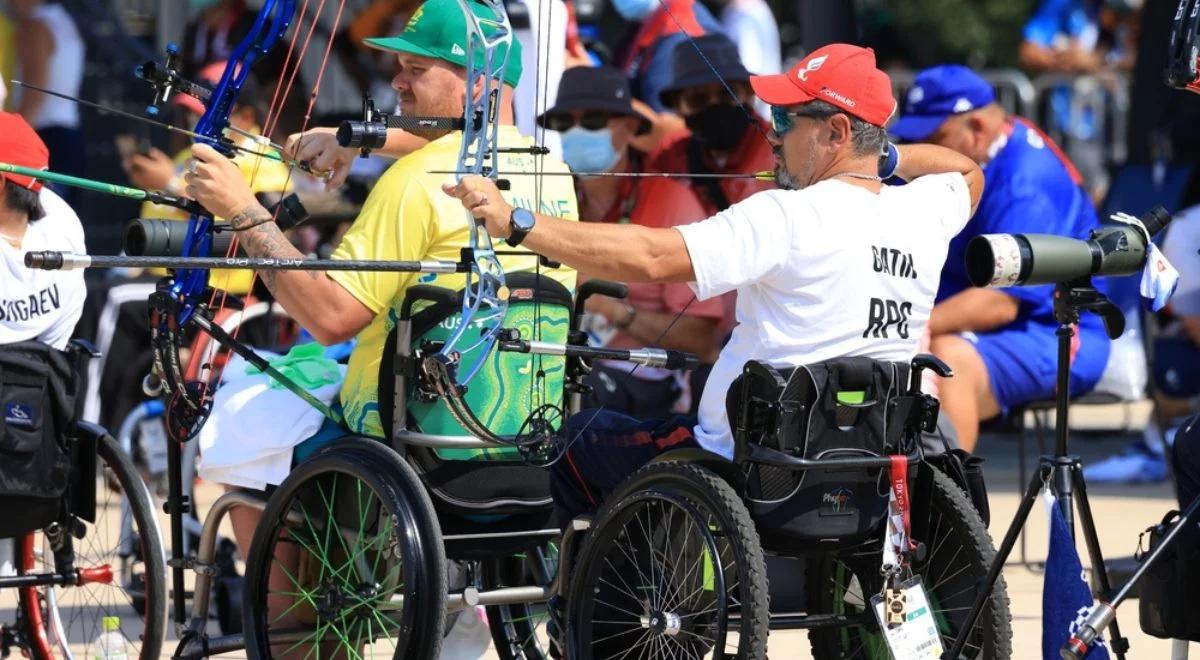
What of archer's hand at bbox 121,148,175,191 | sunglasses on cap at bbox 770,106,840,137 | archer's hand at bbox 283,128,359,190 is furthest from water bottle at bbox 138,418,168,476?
sunglasses on cap at bbox 770,106,840,137

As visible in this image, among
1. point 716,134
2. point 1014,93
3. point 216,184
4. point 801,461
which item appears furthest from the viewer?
point 1014,93

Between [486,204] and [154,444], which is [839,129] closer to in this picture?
[486,204]

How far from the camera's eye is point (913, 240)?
4.22m

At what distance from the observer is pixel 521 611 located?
16.7ft

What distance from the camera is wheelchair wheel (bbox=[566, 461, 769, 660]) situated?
3.86 meters

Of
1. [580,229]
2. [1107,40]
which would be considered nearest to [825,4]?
[580,229]

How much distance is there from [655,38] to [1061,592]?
535 cm

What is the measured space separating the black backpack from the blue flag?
2.36 meters

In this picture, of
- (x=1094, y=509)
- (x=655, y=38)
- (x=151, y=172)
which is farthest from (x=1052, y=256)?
(x=655, y=38)

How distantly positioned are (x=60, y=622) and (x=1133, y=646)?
2866mm

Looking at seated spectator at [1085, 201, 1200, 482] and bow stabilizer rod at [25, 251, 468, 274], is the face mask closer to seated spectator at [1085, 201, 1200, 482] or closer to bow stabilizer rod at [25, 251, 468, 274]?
seated spectator at [1085, 201, 1200, 482]

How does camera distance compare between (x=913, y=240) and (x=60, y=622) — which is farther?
(x=60, y=622)

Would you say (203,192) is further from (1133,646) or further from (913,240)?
(1133,646)

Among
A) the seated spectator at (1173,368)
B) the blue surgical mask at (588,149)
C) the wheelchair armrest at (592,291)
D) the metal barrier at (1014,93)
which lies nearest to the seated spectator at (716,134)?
the blue surgical mask at (588,149)
